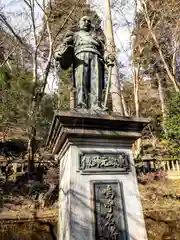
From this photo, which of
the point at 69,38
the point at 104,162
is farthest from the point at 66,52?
the point at 104,162

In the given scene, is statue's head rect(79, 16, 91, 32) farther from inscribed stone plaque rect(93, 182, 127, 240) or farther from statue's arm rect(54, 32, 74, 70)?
inscribed stone plaque rect(93, 182, 127, 240)

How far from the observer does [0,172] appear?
10.2 m

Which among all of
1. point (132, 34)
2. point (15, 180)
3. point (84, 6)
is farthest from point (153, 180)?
point (84, 6)

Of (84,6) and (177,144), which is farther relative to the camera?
(84,6)

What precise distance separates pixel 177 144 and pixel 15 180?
7160 mm

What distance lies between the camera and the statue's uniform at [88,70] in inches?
121

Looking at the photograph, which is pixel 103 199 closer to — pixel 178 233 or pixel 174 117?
pixel 178 233

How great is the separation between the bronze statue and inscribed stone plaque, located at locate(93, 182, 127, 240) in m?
1.04

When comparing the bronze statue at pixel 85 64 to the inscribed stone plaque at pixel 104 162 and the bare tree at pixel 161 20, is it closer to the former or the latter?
the inscribed stone plaque at pixel 104 162

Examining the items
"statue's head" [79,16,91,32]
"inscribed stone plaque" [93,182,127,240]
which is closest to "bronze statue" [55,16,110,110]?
"statue's head" [79,16,91,32]

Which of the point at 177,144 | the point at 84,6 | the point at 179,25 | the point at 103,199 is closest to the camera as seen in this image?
the point at 103,199

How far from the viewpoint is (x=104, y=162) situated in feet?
8.67

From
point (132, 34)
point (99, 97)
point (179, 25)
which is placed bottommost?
point (99, 97)

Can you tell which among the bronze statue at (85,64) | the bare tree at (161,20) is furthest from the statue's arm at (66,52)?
the bare tree at (161,20)
